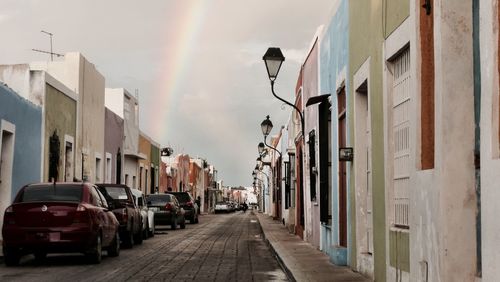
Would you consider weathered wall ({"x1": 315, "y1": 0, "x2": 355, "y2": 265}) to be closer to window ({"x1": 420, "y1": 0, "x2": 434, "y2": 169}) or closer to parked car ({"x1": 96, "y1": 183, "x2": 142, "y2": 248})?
window ({"x1": 420, "y1": 0, "x2": 434, "y2": 169})

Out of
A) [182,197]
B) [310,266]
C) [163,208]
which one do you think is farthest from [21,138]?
[182,197]

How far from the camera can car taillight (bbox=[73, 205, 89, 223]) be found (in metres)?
14.2

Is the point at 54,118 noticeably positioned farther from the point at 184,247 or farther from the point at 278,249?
the point at 278,249

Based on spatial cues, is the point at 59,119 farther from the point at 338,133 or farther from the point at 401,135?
the point at 401,135

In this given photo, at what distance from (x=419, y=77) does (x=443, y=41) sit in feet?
2.85

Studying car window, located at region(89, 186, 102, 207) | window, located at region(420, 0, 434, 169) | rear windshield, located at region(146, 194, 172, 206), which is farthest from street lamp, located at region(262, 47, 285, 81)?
rear windshield, located at region(146, 194, 172, 206)

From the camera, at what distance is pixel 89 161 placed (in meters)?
31.9

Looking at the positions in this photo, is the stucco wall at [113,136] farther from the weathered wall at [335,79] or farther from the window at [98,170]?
the weathered wall at [335,79]

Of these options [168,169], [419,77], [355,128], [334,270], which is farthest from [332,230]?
[168,169]

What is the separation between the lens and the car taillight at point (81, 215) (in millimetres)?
14242

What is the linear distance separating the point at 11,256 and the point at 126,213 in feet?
20.1

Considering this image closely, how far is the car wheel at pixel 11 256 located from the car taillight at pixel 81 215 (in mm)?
1286

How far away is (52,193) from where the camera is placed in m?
14.8

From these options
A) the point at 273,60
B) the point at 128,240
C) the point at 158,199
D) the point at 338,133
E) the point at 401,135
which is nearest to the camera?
the point at 401,135
